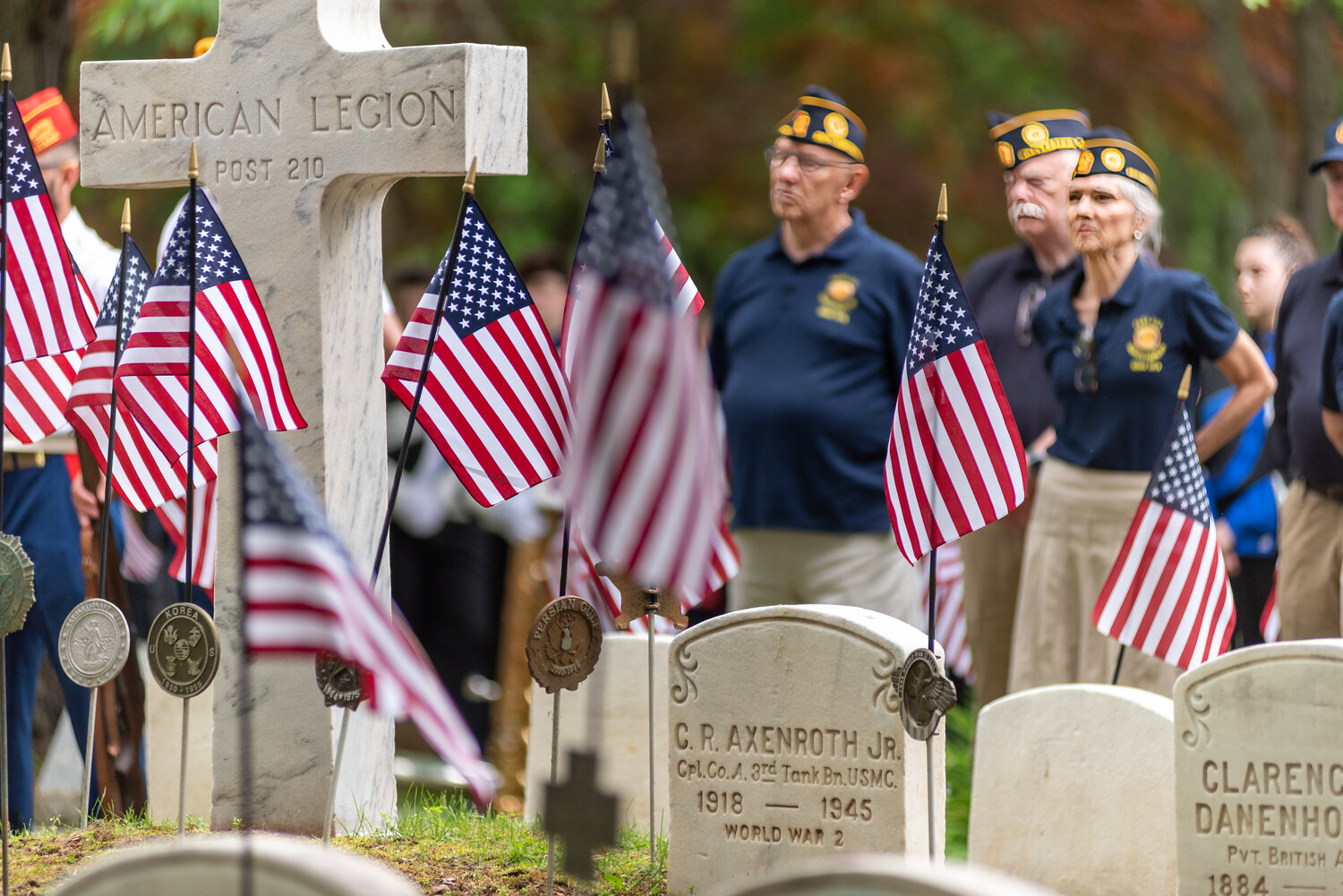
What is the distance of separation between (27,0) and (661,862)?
484cm

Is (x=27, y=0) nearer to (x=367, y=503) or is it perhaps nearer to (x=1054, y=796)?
(x=367, y=503)

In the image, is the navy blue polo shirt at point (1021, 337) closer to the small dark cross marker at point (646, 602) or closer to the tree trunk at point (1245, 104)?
the small dark cross marker at point (646, 602)

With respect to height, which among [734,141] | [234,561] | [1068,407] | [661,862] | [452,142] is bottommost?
[661,862]

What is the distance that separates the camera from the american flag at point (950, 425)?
18.2 feet

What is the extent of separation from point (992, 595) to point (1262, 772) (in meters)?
2.55

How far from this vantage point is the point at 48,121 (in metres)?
7.34

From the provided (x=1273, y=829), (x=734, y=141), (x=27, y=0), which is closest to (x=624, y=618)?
(x=1273, y=829)

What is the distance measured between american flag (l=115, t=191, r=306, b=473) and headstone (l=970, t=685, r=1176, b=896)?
258cm

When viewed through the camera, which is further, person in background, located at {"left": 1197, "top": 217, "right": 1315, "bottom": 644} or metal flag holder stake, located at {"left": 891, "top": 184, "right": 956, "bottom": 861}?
person in background, located at {"left": 1197, "top": 217, "right": 1315, "bottom": 644}

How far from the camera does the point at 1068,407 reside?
698cm

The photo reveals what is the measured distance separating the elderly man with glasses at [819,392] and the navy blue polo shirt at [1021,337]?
62cm

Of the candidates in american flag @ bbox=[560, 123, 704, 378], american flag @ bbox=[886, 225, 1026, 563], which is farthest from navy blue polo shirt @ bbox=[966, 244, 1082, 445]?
american flag @ bbox=[886, 225, 1026, 563]

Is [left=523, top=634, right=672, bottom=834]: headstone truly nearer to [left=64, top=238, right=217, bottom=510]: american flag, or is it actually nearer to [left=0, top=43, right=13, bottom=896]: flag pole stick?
[left=64, top=238, right=217, bottom=510]: american flag

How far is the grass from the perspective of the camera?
542 cm
